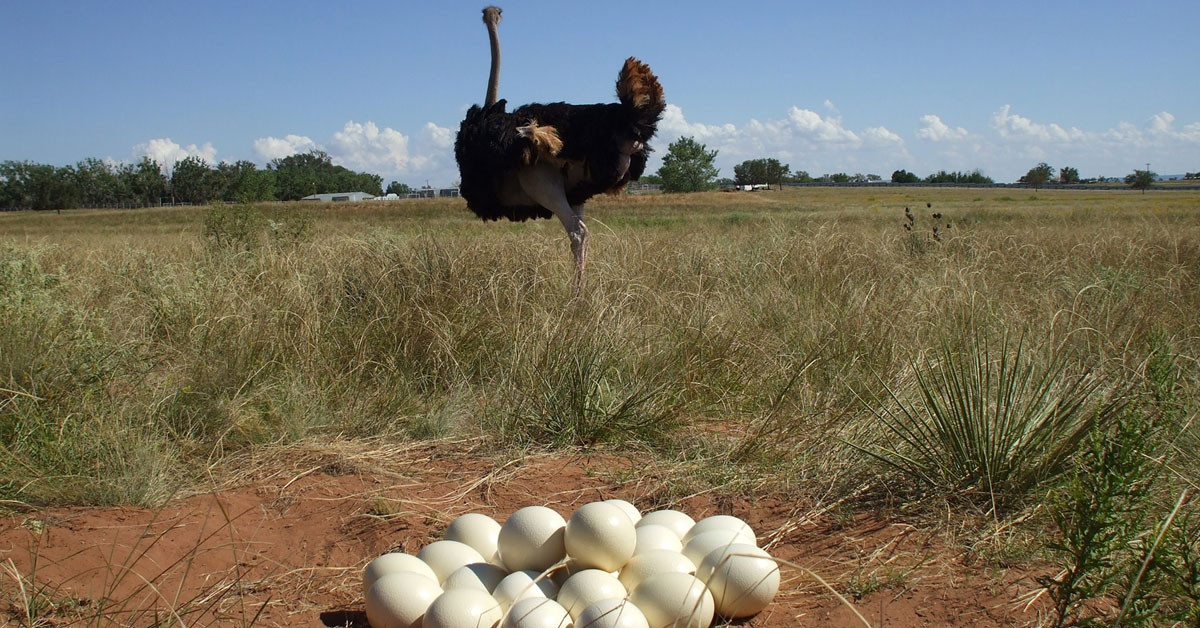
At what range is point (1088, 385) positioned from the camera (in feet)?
11.5

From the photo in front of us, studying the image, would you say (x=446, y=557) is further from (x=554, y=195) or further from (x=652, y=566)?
(x=554, y=195)

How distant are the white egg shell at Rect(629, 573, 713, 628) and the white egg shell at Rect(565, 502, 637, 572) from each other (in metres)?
0.13

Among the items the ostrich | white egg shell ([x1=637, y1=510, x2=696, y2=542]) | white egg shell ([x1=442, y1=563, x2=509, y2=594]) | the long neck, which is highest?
the long neck

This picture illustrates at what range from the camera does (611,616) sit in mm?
2234

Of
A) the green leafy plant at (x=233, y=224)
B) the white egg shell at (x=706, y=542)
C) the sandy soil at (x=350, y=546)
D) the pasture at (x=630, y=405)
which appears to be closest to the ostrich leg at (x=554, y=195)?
the pasture at (x=630, y=405)

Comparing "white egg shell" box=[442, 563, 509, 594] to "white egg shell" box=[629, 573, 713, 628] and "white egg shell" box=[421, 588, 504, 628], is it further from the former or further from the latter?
"white egg shell" box=[629, 573, 713, 628]

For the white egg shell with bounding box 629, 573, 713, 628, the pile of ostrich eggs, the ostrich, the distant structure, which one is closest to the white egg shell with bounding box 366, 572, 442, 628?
the pile of ostrich eggs

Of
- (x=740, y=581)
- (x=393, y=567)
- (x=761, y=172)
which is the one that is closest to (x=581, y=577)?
(x=740, y=581)

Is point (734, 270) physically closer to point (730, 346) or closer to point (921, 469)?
point (730, 346)

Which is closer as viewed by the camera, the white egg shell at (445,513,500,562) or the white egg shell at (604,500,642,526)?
the white egg shell at (604,500,642,526)

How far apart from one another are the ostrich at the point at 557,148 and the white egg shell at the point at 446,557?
292cm

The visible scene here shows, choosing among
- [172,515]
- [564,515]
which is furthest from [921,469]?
[172,515]

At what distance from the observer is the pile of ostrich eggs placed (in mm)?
2314

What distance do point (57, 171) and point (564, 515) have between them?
89616mm
